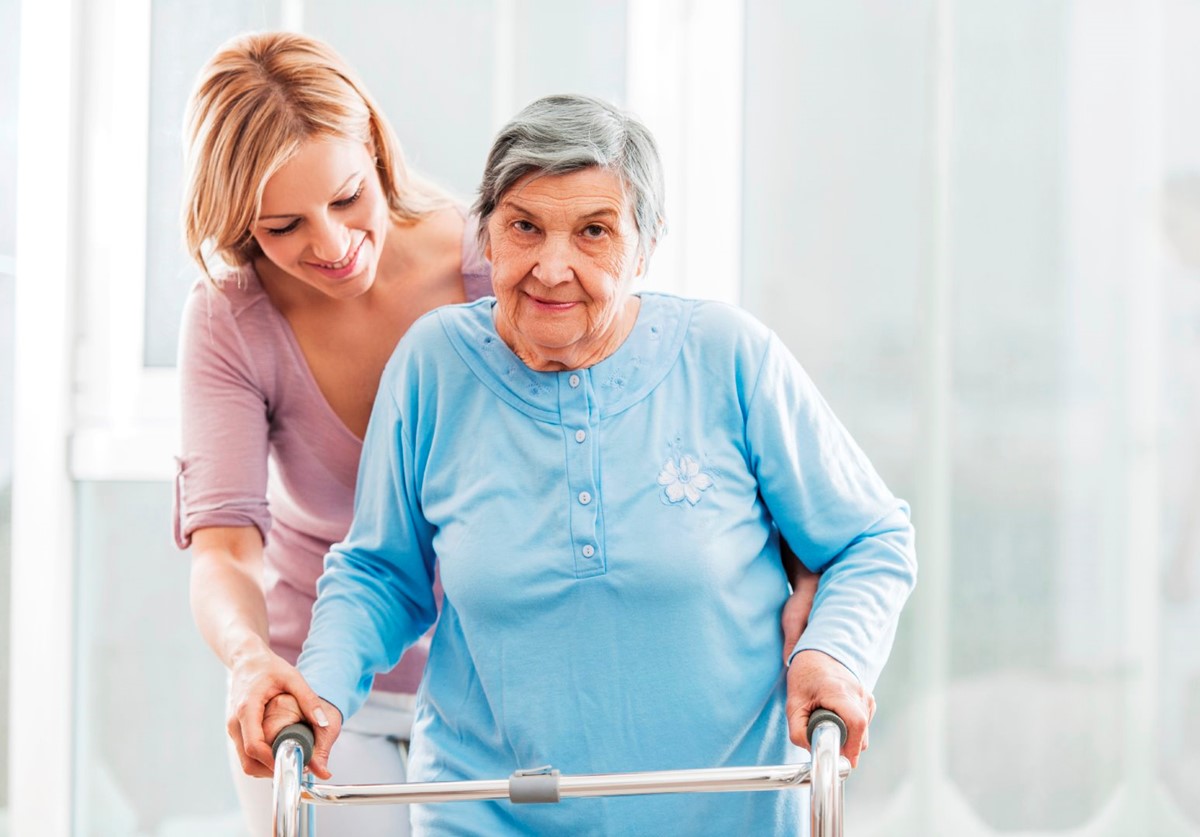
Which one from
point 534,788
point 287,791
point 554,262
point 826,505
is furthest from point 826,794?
point 554,262

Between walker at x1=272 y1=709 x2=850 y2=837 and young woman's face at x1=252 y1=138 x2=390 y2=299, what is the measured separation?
62 centimetres

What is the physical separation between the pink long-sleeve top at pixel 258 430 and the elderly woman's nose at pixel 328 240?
156 mm

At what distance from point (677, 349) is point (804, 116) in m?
0.97

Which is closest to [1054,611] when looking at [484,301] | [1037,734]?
[1037,734]

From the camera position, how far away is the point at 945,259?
2.10 m

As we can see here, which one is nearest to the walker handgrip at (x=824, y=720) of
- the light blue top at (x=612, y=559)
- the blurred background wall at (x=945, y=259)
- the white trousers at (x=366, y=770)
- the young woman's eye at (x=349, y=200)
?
the light blue top at (x=612, y=559)

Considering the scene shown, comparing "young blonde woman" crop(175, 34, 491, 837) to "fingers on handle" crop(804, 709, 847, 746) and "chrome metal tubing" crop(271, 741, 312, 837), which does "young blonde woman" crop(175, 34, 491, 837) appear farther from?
"fingers on handle" crop(804, 709, 847, 746)

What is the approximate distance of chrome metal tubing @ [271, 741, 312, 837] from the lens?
40.3 inches

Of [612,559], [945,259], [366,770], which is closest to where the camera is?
[612,559]

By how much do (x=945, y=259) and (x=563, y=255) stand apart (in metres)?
1.12

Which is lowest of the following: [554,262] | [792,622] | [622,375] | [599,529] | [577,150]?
[792,622]

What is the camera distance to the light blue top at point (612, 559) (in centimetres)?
122

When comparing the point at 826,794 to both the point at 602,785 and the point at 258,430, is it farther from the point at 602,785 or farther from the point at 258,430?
the point at 258,430

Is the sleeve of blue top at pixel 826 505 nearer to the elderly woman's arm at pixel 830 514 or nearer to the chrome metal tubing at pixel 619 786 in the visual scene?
the elderly woman's arm at pixel 830 514
